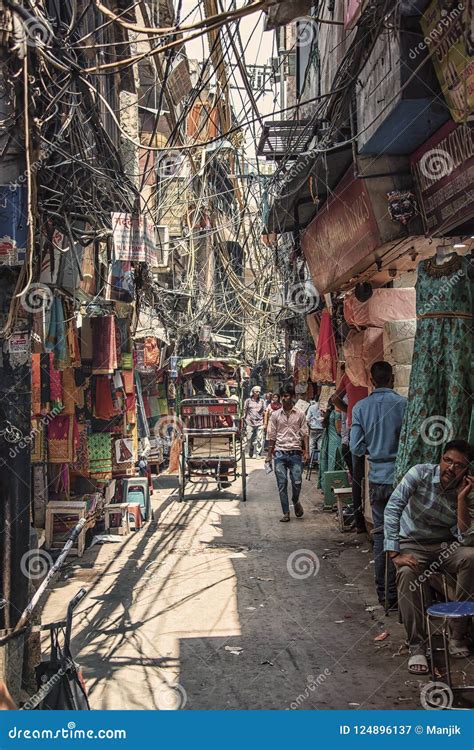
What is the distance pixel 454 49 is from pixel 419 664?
4.38m

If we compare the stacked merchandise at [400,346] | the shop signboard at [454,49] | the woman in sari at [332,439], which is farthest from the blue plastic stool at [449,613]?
the woman in sari at [332,439]

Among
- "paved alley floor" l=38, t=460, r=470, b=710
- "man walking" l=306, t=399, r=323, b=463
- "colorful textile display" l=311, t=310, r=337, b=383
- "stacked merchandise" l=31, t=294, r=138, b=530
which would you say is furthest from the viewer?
"man walking" l=306, t=399, r=323, b=463

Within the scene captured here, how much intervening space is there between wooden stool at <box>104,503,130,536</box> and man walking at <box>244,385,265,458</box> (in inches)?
410

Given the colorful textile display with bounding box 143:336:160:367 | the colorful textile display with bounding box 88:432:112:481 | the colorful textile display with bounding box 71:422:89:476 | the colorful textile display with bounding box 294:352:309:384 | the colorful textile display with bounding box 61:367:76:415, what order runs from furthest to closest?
the colorful textile display with bounding box 294:352:309:384
the colorful textile display with bounding box 143:336:160:367
the colorful textile display with bounding box 88:432:112:481
the colorful textile display with bounding box 71:422:89:476
the colorful textile display with bounding box 61:367:76:415

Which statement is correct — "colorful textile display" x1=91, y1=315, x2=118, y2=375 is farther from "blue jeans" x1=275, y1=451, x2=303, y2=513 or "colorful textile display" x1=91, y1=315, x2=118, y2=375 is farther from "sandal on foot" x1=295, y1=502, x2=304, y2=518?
"sandal on foot" x1=295, y1=502, x2=304, y2=518

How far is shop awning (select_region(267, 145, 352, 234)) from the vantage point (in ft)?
27.2

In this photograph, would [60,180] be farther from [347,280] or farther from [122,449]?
[122,449]

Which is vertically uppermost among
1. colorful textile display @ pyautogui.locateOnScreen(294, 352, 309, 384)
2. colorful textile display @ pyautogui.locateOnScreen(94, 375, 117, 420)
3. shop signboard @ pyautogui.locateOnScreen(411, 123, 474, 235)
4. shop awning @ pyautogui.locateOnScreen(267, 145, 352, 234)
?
shop awning @ pyautogui.locateOnScreen(267, 145, 352, 234)

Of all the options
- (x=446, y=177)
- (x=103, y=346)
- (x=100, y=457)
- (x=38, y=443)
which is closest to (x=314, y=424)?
(x=100, y=457)

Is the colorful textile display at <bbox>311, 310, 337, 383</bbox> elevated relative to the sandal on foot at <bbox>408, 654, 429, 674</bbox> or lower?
elevated

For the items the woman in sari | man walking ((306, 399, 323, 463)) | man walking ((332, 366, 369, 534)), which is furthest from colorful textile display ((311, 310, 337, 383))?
man walking ((306, 399, 323, 463))

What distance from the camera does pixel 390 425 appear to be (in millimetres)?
6895

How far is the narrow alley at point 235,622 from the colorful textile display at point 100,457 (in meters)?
1.07

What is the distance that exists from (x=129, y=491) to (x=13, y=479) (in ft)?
23.4
